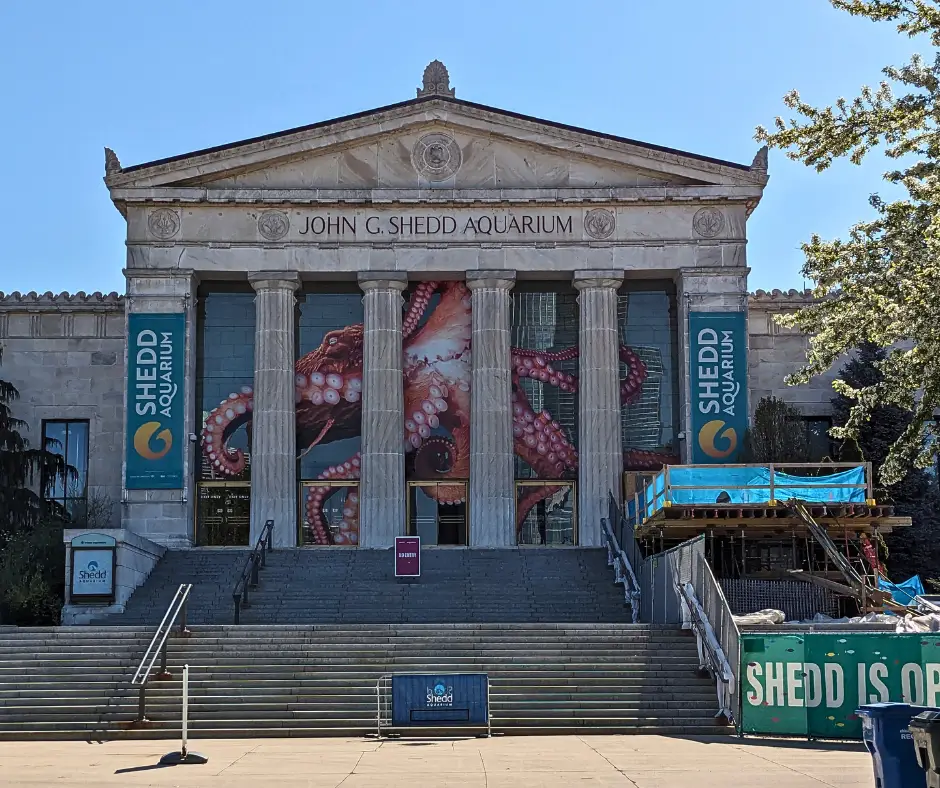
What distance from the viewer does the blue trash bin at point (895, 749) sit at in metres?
12.2

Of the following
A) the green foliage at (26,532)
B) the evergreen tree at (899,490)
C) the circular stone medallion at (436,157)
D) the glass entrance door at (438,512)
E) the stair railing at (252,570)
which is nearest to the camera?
the stair railing at (252,570)

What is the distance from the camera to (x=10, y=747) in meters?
21.5

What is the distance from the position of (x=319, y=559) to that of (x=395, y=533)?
2780 millimetres

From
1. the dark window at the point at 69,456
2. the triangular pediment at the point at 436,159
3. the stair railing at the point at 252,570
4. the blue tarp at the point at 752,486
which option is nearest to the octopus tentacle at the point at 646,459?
the triangular pediment at the point at 436,159

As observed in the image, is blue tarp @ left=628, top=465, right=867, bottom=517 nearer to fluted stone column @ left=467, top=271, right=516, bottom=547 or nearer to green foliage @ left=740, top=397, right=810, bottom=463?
green foliage @ left=740, top=397, right=810, bottom=463

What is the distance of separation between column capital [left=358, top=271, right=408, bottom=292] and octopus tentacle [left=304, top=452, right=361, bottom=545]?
4749 millimetres

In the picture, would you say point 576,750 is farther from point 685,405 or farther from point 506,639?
point 685,405

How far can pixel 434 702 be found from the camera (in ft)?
71.1

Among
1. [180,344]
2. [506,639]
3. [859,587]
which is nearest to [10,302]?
[180,344]

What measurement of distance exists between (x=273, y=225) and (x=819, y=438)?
56.4 feet

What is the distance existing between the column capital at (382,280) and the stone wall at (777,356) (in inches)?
425

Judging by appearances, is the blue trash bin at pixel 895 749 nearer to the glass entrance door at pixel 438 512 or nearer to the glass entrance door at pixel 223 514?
the glass entrance door at pixel 438 512

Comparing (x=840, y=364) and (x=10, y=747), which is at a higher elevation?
(x=840, y=364)

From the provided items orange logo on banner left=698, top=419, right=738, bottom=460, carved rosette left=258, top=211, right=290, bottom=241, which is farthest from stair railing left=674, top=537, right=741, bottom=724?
carved rosette left=258, top=211, right=290, bottom=241
